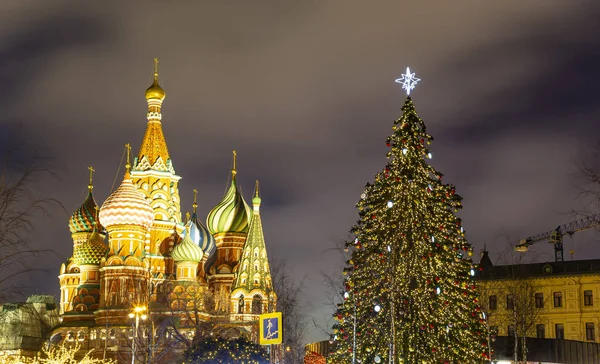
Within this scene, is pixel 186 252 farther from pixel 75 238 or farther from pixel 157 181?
pixel 75 238

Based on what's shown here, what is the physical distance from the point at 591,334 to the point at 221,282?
26.8 metres

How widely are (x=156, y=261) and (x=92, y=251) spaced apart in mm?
4873

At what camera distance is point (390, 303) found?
22891 mm

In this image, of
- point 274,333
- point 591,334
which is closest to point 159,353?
point 591,334

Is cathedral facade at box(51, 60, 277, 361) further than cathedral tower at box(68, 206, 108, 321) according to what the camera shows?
No

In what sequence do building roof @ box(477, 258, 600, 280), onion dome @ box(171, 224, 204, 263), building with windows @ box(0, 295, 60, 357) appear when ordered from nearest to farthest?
building roof @ box(477, 258, 600, 280)
building with windows @ box(0, 295, 60, 357)
onion dome @ box(171, 224, 204, 263)

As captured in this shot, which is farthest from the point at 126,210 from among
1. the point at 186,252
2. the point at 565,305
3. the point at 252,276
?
the point at 565,305

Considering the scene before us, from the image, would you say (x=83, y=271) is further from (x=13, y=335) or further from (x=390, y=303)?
(x=390, y=303)

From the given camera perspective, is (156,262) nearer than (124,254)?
No

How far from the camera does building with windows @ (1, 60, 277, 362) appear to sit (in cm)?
6162

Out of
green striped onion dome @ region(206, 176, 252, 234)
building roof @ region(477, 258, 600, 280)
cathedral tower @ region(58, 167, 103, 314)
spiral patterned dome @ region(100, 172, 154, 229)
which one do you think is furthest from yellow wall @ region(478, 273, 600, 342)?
cathedral tower @ region(58, 167, 103, 314)

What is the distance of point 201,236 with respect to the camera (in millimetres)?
75875

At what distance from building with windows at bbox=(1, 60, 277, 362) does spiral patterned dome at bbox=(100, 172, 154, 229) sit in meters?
0.07

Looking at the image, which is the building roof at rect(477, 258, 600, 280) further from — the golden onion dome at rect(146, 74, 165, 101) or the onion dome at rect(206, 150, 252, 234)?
the golden onion dome at rect(146, 74, 165, 101)
